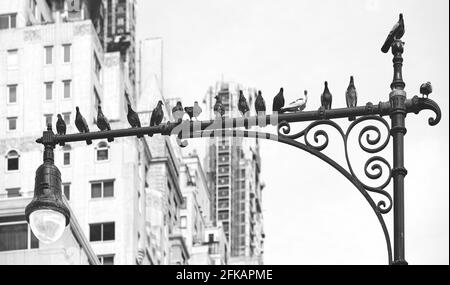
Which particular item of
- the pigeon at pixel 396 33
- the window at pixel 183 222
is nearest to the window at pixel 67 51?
the window at pixel 183 222

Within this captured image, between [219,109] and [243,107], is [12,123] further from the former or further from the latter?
[219,109]

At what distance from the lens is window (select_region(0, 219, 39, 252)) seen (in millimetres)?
75438

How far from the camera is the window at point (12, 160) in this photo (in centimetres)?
10431

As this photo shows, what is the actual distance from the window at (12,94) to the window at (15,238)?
3502cm

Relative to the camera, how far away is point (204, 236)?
489ft

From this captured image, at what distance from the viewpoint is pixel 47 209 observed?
2012 cm

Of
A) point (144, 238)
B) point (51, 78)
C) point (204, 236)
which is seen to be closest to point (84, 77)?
point (51, 78)

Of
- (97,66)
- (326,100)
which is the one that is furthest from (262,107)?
(97,66)

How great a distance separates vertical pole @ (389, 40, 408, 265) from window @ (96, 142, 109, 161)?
8808 centimetres

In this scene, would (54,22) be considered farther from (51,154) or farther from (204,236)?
(51,154)

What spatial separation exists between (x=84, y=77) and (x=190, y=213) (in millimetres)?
31950

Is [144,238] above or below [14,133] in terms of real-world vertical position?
below

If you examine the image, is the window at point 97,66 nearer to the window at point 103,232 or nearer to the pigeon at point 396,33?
the window at point 103,232

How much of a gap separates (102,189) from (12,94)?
1112 cm
